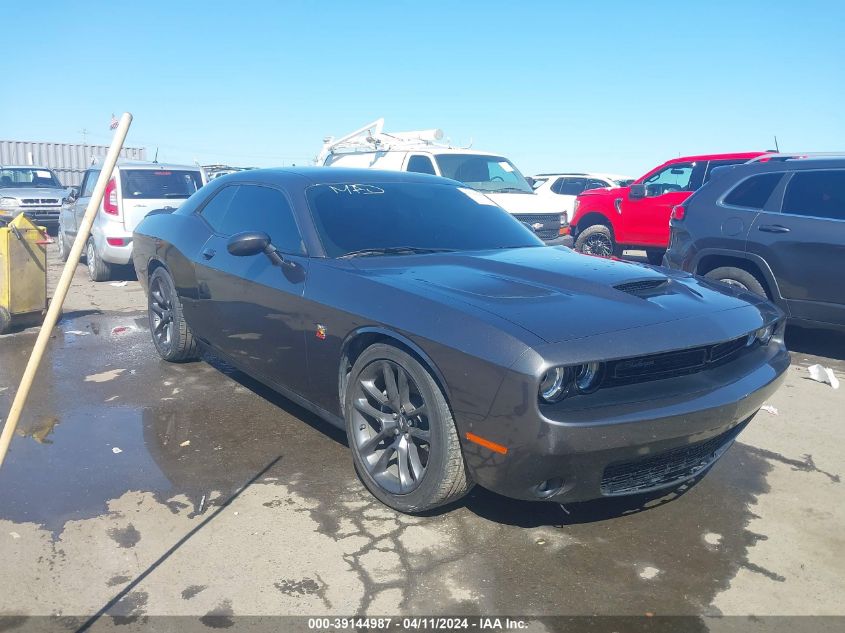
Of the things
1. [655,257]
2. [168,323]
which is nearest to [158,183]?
[168,323]

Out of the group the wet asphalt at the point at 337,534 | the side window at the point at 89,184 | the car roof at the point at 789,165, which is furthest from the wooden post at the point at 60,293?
the side window at the point at 89,184

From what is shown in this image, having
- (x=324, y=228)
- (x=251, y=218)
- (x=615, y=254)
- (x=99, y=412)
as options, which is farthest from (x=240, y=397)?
(x=615, y=254)

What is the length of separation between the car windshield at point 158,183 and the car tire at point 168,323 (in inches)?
180

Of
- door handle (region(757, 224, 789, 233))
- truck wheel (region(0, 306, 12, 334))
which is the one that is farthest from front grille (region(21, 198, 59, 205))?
door handle (region(757, 224, 789, 233))

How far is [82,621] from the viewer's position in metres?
2.52

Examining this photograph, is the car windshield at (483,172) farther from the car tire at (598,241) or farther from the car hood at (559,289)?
the car hood at (559,289)

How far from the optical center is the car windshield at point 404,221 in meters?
3.94

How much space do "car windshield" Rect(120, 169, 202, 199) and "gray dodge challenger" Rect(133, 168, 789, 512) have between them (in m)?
5.81

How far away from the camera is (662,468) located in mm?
3027

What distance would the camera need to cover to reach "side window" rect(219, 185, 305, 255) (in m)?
4.09

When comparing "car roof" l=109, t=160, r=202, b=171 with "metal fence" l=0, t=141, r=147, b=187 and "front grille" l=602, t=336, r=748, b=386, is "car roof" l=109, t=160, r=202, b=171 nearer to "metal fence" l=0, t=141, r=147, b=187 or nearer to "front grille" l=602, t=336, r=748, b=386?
"front grille" l=602, t=336, r=748, b=386

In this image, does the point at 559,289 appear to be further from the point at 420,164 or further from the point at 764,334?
the point at 420,164

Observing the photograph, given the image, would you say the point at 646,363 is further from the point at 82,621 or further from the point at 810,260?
the point at 810,260

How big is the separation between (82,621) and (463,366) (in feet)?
5.30
